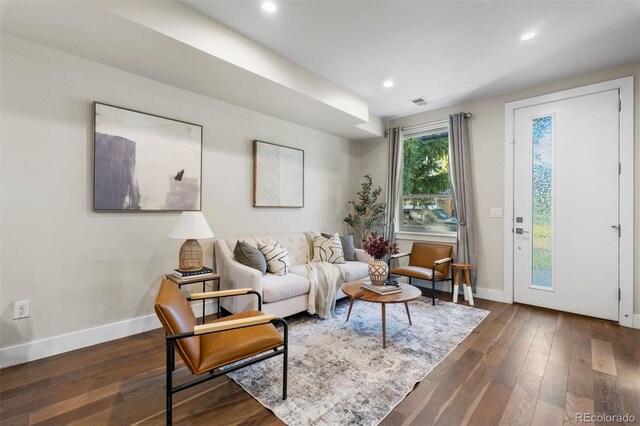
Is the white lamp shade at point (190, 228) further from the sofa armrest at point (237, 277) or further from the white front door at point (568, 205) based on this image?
the white front door at point (568, 205)

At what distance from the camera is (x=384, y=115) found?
16.0 feet

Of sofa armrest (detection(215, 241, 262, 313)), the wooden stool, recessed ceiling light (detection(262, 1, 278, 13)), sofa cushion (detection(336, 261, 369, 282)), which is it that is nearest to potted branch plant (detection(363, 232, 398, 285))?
sofa cushion (detection(336, 261, 369, 282))

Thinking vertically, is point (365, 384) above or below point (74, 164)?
below

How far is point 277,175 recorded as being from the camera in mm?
4055

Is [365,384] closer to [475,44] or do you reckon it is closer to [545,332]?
[545,332]

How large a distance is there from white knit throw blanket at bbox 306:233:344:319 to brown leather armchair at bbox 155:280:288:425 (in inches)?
48.2

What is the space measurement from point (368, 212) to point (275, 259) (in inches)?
93.1

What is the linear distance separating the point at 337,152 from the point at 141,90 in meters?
3.05

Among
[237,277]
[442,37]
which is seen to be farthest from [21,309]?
[442,37]

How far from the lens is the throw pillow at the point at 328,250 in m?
3.93

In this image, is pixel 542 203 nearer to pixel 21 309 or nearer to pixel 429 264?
pixel 429 264

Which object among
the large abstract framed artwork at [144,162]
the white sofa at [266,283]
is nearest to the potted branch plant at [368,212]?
the white sofa at [266,283]

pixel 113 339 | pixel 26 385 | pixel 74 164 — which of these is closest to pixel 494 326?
pixel 113 339

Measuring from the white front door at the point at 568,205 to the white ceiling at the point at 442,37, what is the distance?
53 cm
